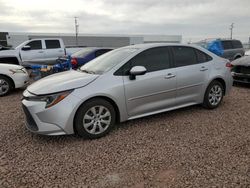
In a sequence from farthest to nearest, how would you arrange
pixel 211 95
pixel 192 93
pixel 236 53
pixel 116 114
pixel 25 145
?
1. pixel 236 53
2. pixel 211 95
3. pixel 192 93
4. pixel 116 114
5. pixel 25 145

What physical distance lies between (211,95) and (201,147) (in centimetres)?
200

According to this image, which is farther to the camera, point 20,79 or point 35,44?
point 35,44

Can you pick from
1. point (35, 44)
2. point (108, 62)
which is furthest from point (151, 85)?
point (35, 44)

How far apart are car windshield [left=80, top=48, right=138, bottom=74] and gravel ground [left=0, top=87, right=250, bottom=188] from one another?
1147 mm

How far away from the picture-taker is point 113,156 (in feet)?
10.7

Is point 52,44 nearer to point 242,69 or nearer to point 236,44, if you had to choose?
point 242,69

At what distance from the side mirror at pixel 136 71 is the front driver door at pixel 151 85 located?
8 cm

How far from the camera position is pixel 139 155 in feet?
10.7

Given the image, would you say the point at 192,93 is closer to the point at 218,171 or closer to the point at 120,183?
the point at 218,171

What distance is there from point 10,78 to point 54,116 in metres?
4.27

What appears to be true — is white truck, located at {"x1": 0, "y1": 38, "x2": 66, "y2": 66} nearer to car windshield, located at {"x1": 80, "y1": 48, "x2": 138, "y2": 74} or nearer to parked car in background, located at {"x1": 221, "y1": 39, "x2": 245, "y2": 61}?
car windshield, located at {"x1": 80, "y1": 48, "x2": 138, "y2": 74}

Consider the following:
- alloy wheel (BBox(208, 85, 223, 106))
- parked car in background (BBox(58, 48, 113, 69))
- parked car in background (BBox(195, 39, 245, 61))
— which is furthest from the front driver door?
parked car in background (BBox(195, 39, 245, 61))

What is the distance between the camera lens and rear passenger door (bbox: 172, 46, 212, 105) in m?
4.59

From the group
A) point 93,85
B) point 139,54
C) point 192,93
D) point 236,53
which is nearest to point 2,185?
point 93,85
